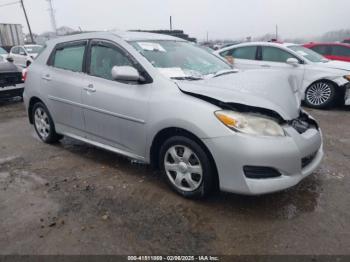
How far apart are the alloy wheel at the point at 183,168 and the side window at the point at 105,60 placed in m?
1.12

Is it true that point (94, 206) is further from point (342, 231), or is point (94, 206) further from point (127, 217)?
point (342, 231)

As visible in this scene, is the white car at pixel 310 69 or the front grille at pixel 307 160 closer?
the front grille at pixel 307 160

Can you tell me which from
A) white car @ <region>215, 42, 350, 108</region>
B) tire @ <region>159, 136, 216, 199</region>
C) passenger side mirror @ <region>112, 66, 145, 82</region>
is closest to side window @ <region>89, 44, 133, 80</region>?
passenger side mirror @ <region>112, 66, 145, 82</region>

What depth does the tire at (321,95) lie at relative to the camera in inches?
283

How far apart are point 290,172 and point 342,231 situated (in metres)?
0.62

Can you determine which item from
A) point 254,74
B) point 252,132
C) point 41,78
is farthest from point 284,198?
point 41,78

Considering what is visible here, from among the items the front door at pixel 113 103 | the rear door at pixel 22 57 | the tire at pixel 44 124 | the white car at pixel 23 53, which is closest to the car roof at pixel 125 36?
the front door at pixel 113 103

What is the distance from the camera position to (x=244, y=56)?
27.6ft

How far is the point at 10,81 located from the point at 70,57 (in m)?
4.99

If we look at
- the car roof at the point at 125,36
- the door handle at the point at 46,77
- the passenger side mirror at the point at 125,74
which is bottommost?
the door handle at the point at 46,77

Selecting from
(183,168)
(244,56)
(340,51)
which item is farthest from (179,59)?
(340,51)

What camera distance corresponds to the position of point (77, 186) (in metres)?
3.54

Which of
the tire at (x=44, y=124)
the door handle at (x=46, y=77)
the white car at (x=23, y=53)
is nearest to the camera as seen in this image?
the door handle at (x=46, y=77)

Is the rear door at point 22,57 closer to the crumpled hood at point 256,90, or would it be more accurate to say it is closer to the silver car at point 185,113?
the silver car at point 185,113
